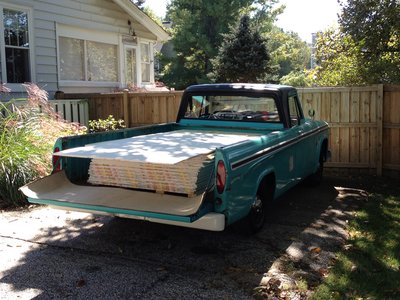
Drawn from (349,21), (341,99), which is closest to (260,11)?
(349,21)

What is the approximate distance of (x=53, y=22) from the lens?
39.1 feet

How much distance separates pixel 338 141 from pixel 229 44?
12923 mm

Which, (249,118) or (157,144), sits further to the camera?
(249,118)

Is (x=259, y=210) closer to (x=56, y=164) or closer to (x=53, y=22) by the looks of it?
(x=56, y=164)

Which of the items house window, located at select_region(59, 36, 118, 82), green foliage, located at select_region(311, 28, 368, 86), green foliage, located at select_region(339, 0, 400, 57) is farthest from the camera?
house window, located at select_region(59, 36, 118, 82)

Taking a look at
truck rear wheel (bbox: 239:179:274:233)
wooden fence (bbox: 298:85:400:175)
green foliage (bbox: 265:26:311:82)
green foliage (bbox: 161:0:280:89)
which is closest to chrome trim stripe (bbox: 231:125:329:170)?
truck rear wheel (bbox: 239:179:274:233)

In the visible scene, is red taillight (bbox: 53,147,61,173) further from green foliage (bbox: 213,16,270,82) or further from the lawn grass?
green foliage (bbox: 213,16,270,82)

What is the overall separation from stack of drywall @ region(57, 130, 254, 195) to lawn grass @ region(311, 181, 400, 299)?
1.54 m

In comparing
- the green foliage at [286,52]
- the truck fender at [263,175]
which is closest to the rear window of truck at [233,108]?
the truck fender at [263,175]

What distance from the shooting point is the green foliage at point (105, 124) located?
10523mm

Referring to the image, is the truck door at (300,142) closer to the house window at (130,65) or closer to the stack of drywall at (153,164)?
the stack of drywall at (153,164)

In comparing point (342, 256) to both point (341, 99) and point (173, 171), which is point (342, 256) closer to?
point (173, 171)

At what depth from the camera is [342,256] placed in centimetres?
463

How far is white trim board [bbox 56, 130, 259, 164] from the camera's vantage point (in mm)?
4328
